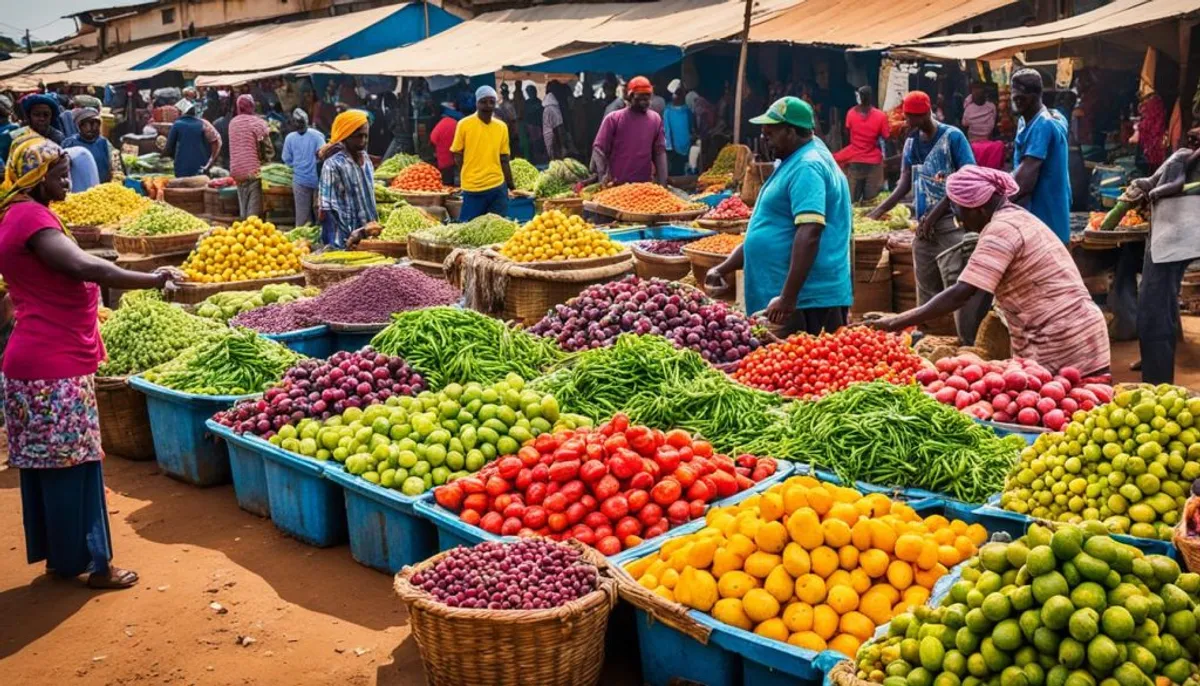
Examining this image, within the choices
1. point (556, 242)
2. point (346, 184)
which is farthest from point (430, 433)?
point (346, 184)

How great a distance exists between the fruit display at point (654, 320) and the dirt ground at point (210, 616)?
72.2 inches

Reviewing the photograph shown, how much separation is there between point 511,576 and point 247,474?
2.53m

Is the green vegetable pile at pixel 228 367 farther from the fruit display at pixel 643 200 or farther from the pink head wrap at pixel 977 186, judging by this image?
the fruit display at pixel 643 200

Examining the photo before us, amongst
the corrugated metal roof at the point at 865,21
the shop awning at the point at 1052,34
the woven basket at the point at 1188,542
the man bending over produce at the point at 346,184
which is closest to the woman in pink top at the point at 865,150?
the corrugated metal roof at the point at 865,21

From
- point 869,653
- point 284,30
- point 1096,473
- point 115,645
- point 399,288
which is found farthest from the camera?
point 284,30

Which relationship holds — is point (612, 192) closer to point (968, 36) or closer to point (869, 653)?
point (968, 36)

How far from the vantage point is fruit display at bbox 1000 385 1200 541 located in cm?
365

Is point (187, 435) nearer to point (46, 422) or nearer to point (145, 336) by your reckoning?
point (145, 336)

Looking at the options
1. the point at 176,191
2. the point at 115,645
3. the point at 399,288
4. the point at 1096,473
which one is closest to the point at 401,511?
the point at 115,645

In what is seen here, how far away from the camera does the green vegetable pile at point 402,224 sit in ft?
35.7

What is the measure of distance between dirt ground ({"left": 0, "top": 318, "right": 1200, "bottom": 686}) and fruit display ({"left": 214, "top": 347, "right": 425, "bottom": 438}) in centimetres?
55

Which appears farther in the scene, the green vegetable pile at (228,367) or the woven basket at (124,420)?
the woven basket at (124,420)

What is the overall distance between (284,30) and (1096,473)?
923 inches

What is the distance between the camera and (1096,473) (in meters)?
3.79
